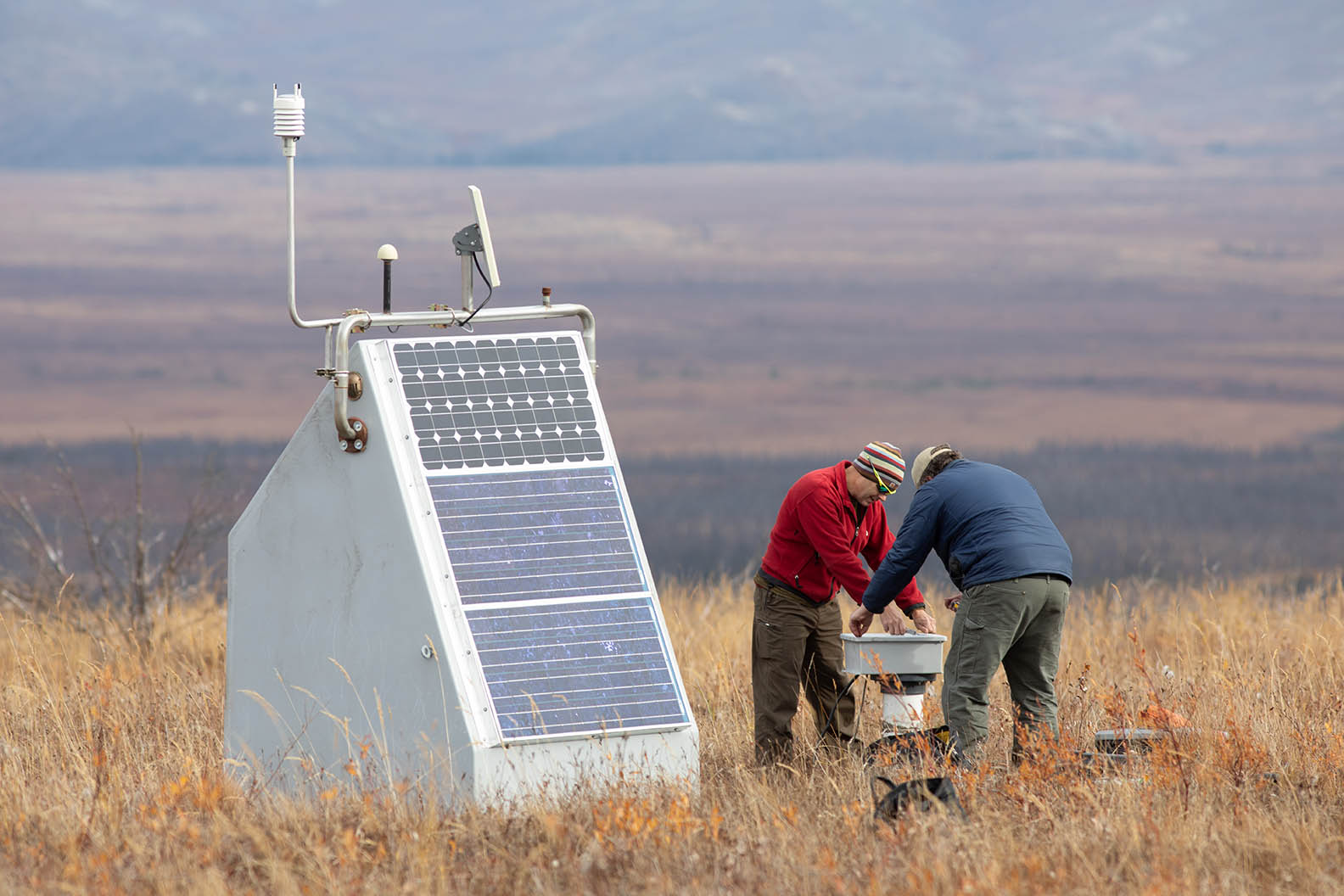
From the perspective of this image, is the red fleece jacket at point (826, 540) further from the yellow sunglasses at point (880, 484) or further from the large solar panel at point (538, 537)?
the large solar panel at point (538, 537)

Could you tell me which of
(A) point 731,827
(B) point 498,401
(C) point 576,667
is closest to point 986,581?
(A) point 731,827

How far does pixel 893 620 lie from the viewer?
834 centimetres

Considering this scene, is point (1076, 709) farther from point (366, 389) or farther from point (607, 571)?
point (366, 389)

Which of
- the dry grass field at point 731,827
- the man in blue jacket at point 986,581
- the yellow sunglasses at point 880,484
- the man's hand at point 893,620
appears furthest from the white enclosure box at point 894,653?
the yellow sunglasses at point 880,484

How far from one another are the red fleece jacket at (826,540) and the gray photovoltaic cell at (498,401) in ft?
4.83

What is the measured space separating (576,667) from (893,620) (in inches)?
86.8

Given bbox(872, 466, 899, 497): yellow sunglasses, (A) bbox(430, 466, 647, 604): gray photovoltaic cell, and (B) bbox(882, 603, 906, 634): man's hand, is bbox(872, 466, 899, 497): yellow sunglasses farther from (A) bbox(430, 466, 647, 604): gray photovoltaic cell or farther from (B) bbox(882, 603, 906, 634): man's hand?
(A) bbox(430, 466, 647, 604): gray photovoltaic cell

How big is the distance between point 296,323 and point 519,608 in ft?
7.40

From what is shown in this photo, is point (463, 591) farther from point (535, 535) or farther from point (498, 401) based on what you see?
point (498, 401)

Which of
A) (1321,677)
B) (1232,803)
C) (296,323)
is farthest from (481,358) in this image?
(1321,677)

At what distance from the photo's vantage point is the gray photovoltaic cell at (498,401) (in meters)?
7.46

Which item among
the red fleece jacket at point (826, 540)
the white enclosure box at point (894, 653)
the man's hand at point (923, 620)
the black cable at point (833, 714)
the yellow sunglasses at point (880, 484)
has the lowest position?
the black cable at point (833, 714)

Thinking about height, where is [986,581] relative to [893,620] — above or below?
above

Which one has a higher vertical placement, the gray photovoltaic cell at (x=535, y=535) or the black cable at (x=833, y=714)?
the gray photovoltaic cell at (x=535, y=535)
